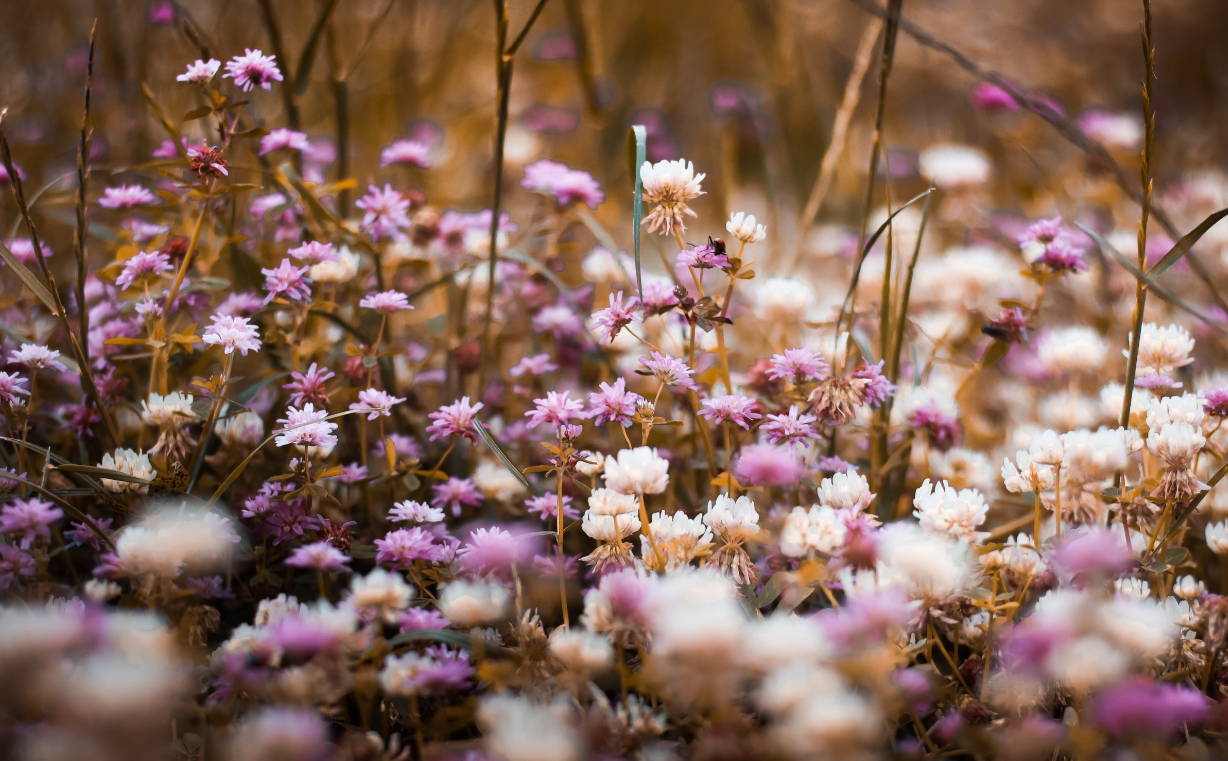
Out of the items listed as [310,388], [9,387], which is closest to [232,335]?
[310,388]

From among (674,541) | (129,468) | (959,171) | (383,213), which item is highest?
(959,171)

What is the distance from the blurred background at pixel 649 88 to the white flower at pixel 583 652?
83 cm

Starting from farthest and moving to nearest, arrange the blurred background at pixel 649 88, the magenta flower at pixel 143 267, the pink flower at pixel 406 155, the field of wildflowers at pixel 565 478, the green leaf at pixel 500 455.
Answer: the blurred background at pixel 649 88
the pink flower at pixel 406 155
the magenta flower at pixel 143 267
the green leaf at pixel 500 455
the field of wildflowers at pixel 565 478

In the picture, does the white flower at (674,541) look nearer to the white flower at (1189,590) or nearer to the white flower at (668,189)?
the white flower at (668,189)

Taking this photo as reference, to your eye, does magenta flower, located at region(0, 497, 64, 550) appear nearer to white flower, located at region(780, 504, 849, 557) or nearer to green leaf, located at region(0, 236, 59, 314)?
green leaf, located at region(0, 236, 59, 314)

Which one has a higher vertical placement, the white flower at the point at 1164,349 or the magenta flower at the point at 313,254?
the magenta flower at the point at 313,254

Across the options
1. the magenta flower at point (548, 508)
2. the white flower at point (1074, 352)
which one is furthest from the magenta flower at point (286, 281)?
the white flower at point (1074, 352)

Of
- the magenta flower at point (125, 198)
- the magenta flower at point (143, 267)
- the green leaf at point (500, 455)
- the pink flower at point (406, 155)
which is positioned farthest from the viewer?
the pink flower at point (406, 155)

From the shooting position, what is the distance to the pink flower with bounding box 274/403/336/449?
742 mm

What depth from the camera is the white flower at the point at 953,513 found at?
2.32ft

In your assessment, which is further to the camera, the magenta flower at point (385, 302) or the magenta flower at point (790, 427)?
the magenta flower at point (385, 302)

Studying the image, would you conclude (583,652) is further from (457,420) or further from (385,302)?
(385,302)

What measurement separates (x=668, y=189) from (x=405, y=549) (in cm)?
43

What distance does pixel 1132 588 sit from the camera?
0.77 meters
